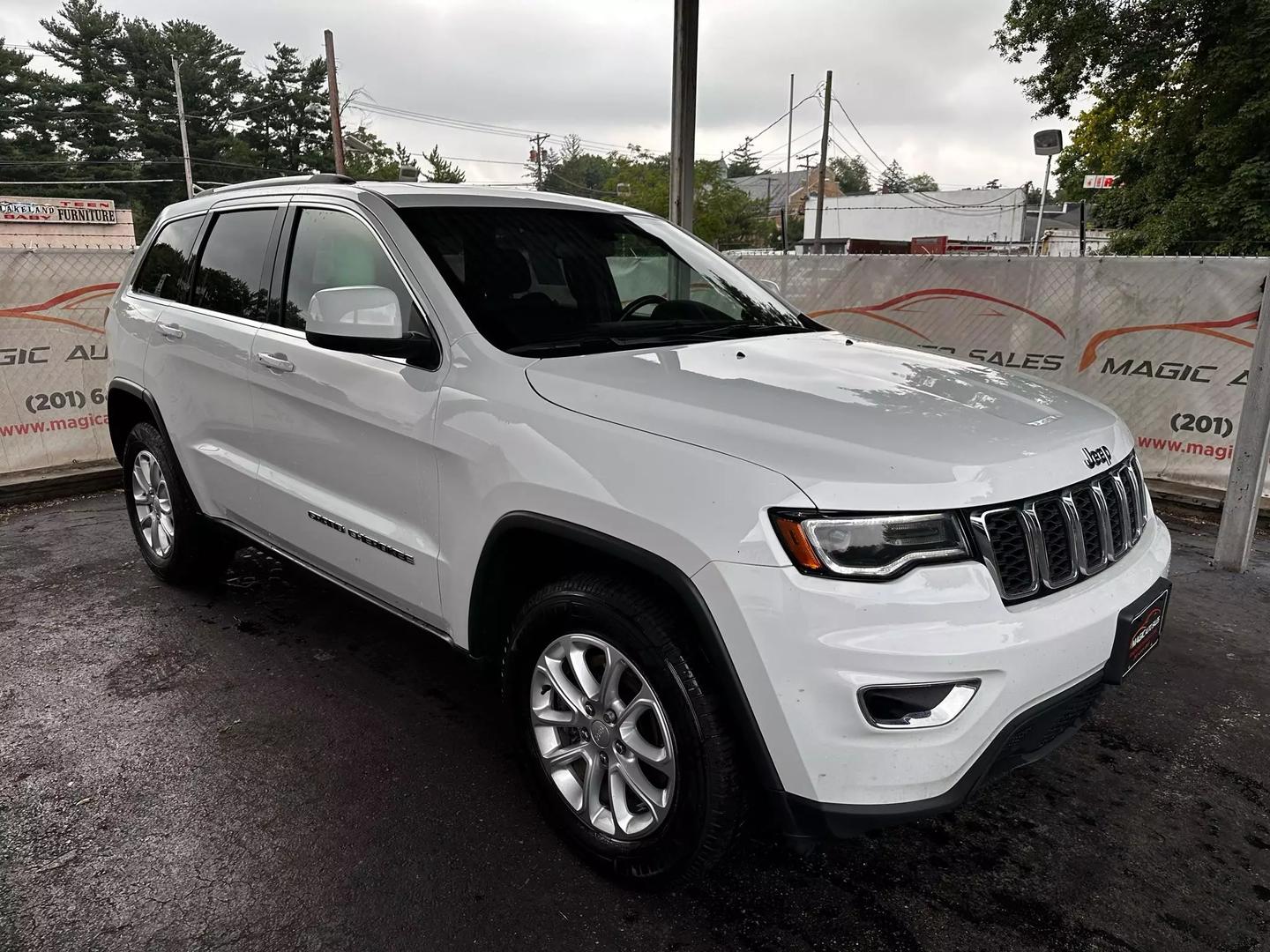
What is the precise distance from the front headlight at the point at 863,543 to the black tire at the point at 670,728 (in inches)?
14.9

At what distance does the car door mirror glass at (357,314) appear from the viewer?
2.60m

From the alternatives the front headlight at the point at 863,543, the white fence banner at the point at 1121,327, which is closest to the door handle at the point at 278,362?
the front headlight at the point at 863,543

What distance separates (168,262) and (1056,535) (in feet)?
13.1

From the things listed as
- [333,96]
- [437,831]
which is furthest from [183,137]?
[437,831]

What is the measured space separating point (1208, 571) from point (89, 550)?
6.29 meters

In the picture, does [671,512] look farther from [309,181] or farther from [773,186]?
[773,186]

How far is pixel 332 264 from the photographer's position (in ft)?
10.4

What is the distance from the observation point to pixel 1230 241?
20219 mm

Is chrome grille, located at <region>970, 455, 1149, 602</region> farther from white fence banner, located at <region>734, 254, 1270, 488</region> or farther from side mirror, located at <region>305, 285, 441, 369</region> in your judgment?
white fence banner, located at <region>734, 254, 1270, 488</region>

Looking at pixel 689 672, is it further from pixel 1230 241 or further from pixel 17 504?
pixel 1230 241

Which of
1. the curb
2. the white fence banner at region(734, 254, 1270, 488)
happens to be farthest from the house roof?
the curb

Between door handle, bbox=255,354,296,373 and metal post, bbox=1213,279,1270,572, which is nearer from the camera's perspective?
door handle, bbox=255,354,296,373

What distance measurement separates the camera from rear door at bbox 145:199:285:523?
3.53 m

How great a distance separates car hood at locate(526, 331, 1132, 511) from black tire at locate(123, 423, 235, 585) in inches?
94.7
